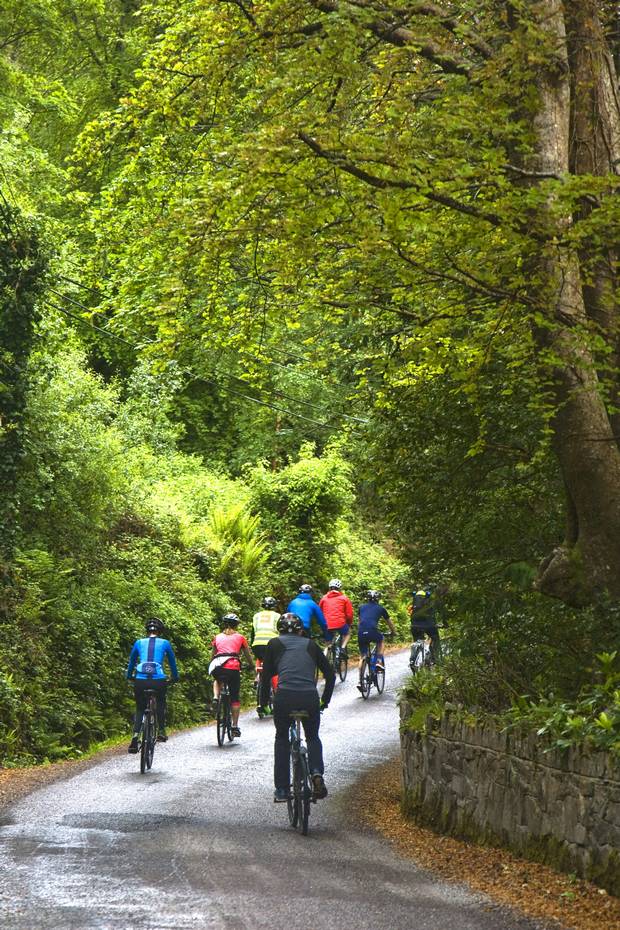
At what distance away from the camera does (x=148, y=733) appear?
14492 millimetres

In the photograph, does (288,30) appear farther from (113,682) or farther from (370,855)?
(113,682)

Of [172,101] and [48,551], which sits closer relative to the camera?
[172,101]

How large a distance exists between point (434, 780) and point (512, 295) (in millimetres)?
4737

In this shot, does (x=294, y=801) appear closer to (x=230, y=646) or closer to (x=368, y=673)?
(x=230, y=646)

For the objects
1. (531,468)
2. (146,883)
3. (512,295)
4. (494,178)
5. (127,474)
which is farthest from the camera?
(127,474)

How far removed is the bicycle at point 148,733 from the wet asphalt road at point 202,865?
224 millimetres

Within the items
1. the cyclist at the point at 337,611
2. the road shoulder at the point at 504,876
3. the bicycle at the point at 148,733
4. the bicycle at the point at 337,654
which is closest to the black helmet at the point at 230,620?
the bicycle at the point at 148,733

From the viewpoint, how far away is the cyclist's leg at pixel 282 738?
10.7m

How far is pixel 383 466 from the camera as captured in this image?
12852 millimetres

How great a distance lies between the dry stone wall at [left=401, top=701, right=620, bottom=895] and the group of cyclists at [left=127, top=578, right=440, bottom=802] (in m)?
1.17

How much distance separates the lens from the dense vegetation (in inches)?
381

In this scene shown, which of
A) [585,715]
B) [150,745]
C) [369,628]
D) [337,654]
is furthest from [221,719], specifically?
[585,715]

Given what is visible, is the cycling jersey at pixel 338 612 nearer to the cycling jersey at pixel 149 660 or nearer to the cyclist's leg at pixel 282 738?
the cycling jersey at pixel 149 660

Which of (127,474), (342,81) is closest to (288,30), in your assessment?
(342,81)
